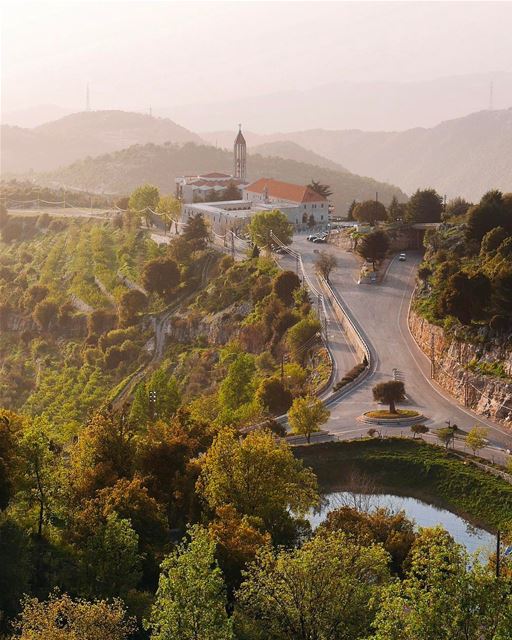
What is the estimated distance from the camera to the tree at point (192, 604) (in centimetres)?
1691

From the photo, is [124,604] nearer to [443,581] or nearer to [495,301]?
[443,581]

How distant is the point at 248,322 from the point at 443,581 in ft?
125

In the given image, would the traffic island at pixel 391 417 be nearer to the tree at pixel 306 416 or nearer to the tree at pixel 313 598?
the tree at pixel 306 416

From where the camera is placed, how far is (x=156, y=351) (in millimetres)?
59250

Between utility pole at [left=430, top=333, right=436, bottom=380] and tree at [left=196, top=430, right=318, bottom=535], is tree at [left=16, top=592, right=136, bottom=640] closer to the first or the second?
tree at [left=196, top=430, right=318, bottom=535]

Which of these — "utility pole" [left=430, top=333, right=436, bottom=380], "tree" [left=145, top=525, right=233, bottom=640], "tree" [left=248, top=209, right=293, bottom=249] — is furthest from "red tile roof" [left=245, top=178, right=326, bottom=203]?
"tree" [left=145, top=525, right=233, bottom=640]

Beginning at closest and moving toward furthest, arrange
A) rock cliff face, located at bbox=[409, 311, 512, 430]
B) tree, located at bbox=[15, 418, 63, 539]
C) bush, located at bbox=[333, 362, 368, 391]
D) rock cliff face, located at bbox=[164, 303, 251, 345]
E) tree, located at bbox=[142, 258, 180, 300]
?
tree, located at bbox=[15, 418, 63, 539] → rock cliff face, located at bbox=[409, 311, 512, 430] → bush, located at bbox=[333, 362, 368, 391] → rock cliff face, located at bbox=[164, 303, 251, 345] → tree, located at bbox=[142, 258, 180, 300]

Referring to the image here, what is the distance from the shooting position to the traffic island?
122 ft

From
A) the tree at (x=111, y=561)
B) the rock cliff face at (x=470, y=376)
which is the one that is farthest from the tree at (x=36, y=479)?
the rock cliff face at (x=470, y=376)

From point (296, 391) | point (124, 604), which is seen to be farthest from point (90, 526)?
point (296, 391)

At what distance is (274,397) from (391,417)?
18.1 feet

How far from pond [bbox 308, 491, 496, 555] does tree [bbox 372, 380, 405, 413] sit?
658 centimetres

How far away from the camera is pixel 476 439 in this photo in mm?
33062

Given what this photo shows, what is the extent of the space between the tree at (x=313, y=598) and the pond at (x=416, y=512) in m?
10.1
